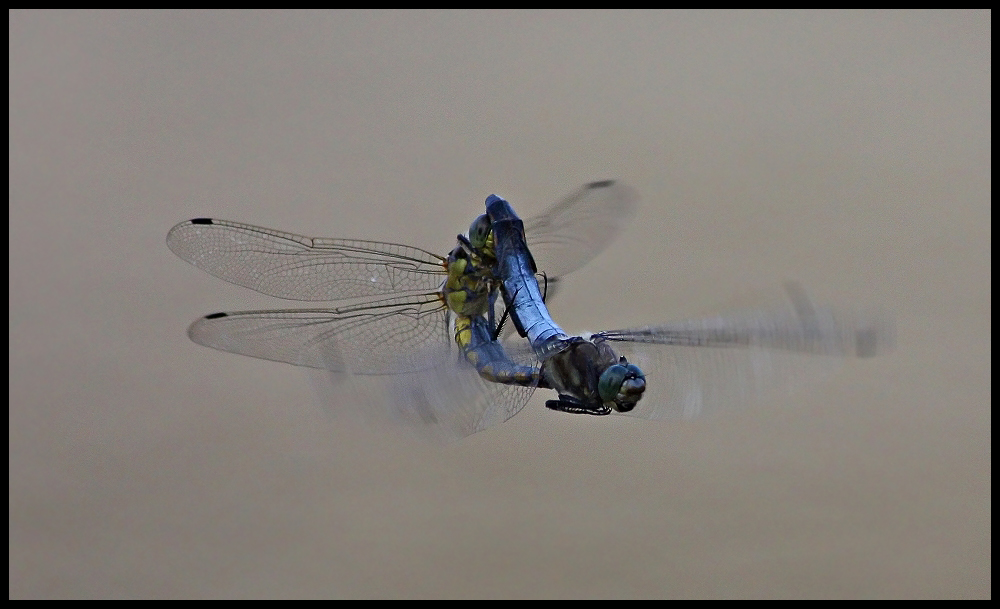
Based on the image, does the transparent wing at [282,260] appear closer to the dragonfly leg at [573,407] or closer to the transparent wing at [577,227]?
the transparent wing at [577,227]

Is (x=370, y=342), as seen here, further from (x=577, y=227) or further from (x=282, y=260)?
(x=577, y=227)

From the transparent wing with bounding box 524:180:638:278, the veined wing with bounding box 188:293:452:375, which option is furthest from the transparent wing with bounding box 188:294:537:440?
the transparent wing with bounding box 524:180:638:278

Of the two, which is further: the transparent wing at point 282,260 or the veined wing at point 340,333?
the transparent wing at point 282,260

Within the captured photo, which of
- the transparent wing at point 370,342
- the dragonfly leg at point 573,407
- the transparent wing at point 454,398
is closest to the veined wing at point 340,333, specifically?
the transparent wing at point 370,342

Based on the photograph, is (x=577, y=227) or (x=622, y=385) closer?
(x=622, y=385)

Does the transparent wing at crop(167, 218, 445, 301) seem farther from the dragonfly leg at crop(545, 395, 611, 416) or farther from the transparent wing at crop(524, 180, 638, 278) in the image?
the dragonfly leg at crop(545, 395, 611, 416)

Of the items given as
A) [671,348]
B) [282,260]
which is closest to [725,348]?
[671,348]

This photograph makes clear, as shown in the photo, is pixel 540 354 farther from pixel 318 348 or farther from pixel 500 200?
pixel 318 348
